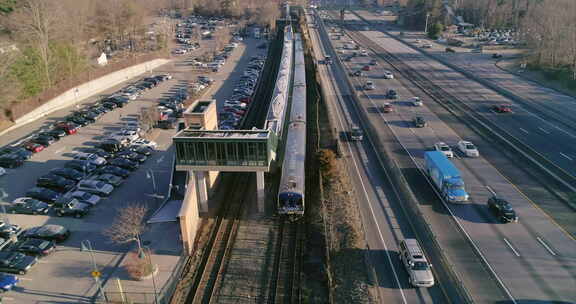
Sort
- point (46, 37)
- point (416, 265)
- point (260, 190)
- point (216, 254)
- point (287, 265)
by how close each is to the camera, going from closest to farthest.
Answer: point (416, 265)
point (287, 265)
point (216, 254)
point (260, 190)
point (46, 37)

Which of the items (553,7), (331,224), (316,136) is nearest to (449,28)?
(553,7)

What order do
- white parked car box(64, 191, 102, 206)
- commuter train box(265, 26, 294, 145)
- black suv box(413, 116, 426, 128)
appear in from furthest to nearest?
black suv box(413, 116, 426, 128) → commuter train box(265, 26, 294, 145) → white parked car box(64, 191, 102, 206)

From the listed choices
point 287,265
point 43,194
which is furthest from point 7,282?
point 287,265

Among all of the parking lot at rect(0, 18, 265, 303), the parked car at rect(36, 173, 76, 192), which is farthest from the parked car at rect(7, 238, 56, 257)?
the parked car at rect(36, 173, 76, 192)

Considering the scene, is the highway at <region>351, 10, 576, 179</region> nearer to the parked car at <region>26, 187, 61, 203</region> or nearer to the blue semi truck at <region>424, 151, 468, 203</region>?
the blue semi truck at <region>424, 151, 468, 203</region>

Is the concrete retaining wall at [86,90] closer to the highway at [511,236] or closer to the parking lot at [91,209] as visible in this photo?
the parking lot at [91,209]

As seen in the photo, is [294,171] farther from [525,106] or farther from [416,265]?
[525,106]

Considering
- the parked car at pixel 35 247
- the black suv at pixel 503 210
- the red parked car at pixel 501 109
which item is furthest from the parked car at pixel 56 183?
the red parked car at pixel 501 109
